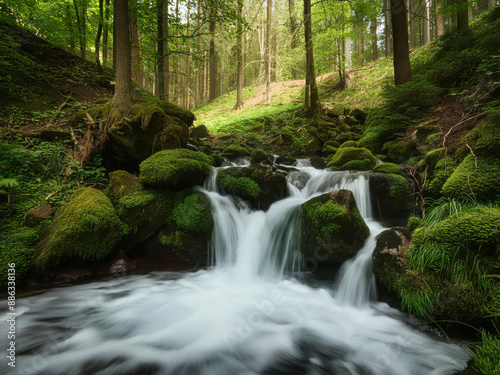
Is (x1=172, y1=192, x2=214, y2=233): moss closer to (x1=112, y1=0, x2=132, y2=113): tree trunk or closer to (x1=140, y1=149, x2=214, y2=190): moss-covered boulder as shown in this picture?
(x1=140, y1=149, x2=214, y2=190): moss-covered boulder

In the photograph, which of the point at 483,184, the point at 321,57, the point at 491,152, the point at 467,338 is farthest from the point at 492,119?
the point at 321,57

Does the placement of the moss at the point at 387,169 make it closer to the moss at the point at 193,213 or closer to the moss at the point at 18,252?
the moss at the point at 193,213

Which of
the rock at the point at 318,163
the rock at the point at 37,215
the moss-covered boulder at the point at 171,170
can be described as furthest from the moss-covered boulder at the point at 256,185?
the rock at the point at 37,215

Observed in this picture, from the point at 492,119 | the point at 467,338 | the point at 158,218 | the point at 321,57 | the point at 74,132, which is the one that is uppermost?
the point at 321,57

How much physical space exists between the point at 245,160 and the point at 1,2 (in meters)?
9.43

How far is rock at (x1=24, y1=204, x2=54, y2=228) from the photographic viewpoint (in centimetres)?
404

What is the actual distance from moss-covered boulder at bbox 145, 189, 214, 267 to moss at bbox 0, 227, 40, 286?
1.74 m

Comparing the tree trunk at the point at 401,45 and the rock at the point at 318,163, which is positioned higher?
the tree trunk at the point at 401,45

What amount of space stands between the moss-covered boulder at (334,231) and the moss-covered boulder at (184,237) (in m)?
2.12

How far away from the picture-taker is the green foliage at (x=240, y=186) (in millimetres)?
5938

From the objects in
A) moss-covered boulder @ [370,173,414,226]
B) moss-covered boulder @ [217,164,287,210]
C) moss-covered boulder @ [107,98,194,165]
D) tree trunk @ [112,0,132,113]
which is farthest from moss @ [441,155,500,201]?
tree trunk @ [112,0,132,113]

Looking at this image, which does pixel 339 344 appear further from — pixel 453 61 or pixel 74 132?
pixel 453 61

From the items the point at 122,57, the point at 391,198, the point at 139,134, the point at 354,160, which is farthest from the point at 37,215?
the point at 354,160

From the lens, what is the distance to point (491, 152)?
11.7 feet
